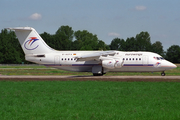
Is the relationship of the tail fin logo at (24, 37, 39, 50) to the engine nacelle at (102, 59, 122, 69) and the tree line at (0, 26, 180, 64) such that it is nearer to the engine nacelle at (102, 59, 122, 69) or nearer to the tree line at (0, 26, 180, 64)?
the engine nacelle at (102, 59, 122, 69)

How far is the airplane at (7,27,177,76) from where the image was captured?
34.5 meters

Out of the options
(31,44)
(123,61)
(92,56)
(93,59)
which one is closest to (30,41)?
(31,44)

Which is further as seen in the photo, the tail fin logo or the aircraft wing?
the tail fin logo

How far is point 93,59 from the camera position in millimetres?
35375
